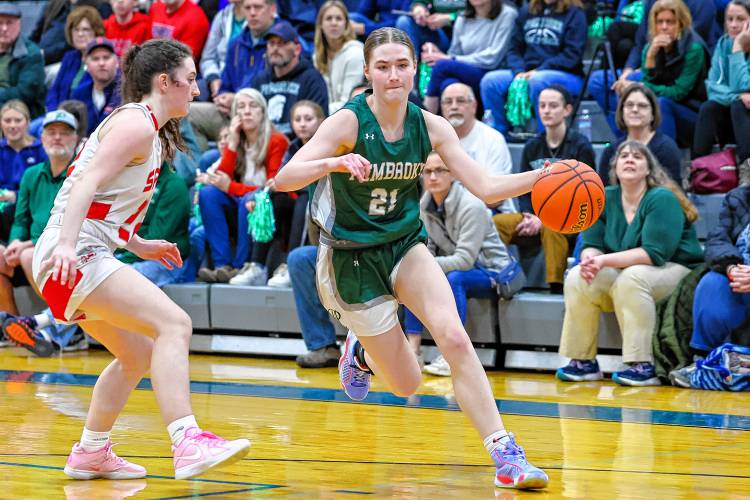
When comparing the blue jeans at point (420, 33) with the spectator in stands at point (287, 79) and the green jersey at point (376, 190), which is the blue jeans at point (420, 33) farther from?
the green jersey at point (376, 190)

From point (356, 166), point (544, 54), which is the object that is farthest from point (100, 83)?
point (356, 166)

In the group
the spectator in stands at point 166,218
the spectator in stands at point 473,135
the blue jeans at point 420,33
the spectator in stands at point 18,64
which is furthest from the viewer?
the spectator in stands at point 18,64

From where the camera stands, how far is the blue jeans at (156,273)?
906cm

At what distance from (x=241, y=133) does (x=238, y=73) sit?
4.88 ft

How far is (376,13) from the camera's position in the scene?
36.7ft

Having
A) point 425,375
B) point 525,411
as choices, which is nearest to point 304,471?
point 525,411

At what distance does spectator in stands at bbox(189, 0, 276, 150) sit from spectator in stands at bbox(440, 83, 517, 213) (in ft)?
7.61

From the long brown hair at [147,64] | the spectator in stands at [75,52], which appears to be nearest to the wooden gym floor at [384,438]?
the long brown hair at [147,64]

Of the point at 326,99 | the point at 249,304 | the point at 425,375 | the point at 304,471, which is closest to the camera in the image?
the point at 304,471

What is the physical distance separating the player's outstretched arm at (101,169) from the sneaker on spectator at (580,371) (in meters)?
4.18

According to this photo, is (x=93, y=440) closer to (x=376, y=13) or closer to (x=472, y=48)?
(x=472, y=48)

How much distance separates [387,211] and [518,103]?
16.4 ft

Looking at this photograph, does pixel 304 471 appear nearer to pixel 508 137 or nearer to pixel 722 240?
pixel 722 240

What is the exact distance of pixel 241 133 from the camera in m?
9.33
